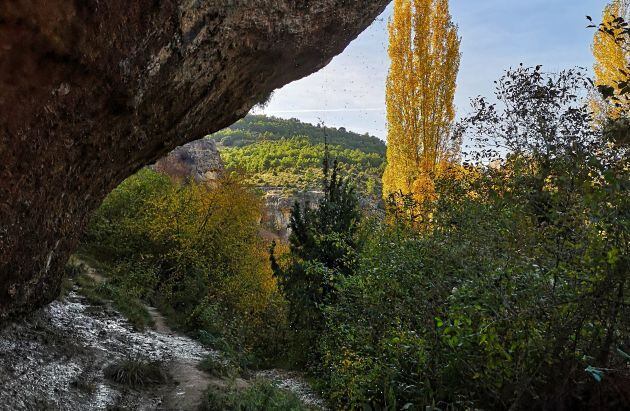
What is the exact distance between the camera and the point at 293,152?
5762 cm

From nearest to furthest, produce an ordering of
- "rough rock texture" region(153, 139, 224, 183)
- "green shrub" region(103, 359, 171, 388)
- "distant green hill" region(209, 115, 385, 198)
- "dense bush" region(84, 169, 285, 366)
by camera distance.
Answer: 1. "green shrub" region(103, 359, 171, 388)
2. "dense bush" region(84, 169, 285, 366)
3. "rough rock texture" region(153, 139, 224, 183)
4. "distant green hill" region(209, 115, 385, 198)

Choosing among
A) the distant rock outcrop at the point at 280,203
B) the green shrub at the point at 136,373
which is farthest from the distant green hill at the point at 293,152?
the green shrub at the point at 136,373

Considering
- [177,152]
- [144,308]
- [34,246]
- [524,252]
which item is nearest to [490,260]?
[524,252]

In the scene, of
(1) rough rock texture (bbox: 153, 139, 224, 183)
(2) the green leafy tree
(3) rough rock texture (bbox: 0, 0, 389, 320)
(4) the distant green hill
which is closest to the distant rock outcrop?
(4) the distant green hill

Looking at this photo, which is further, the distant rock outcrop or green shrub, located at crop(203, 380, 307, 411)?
the distant rock outcrop

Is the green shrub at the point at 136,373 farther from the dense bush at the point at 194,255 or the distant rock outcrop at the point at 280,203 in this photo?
the distant rock outcrop at the point at 280,203

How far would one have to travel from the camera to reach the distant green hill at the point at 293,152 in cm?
4978

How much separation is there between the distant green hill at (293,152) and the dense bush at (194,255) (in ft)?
95.9

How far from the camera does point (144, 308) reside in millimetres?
10711

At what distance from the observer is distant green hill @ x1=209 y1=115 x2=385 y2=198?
49781mm

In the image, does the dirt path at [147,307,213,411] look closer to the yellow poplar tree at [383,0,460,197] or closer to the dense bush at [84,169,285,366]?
the dense bush at [84,169,285,366]

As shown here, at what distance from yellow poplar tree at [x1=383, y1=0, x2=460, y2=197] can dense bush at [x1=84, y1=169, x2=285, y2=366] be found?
6429mm

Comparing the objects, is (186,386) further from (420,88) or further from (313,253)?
(420,88)

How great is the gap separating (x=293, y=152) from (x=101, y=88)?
53.6 m
